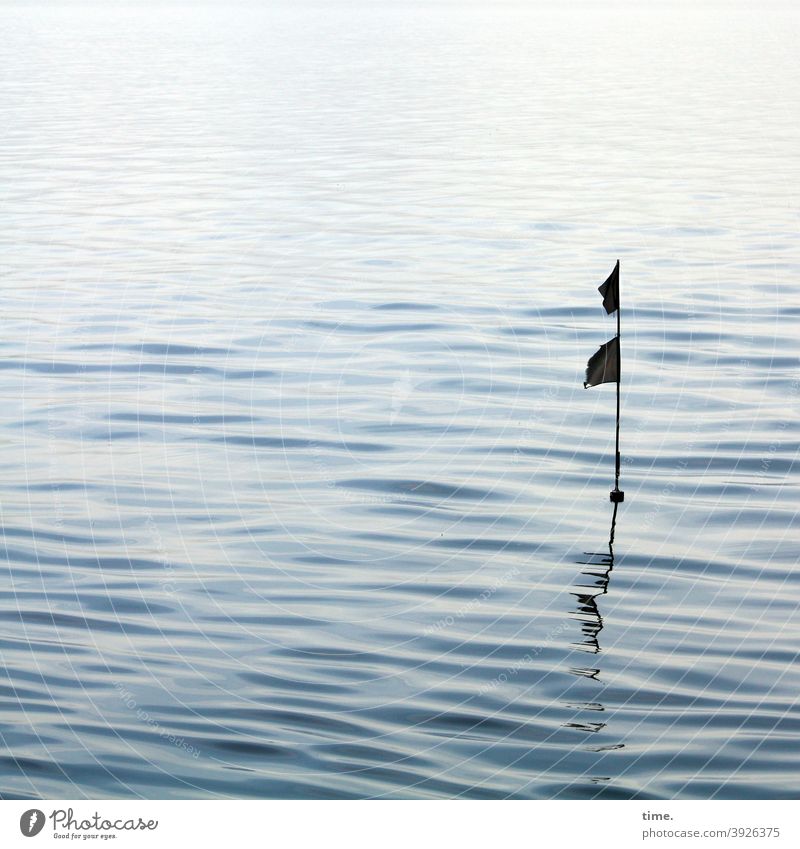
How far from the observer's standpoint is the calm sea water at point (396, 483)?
29.3ft

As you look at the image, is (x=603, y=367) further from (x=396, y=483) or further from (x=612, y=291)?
(x=396, y=483)

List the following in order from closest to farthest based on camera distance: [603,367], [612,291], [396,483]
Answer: [612,291], [603,367], [396,483]

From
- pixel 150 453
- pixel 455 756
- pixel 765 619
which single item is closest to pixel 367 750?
pixel 455 756

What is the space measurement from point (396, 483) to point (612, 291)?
2.69 m

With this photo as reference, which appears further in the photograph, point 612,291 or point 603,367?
point 603,367

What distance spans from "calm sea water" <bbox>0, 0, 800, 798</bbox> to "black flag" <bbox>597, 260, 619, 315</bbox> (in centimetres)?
167

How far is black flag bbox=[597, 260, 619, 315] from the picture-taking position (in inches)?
452

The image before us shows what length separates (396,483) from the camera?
13.4 metres

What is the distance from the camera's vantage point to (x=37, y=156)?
34.8m

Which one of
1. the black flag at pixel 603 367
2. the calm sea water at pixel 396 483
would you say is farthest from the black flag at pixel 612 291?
the calm sea water at pixel 396 483

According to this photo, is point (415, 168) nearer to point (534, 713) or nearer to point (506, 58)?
point (534, 713)

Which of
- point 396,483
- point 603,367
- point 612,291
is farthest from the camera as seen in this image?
point 396,483

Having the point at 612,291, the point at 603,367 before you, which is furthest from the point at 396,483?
the point at 612,291

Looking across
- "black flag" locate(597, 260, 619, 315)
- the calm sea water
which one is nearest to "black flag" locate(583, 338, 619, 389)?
"black flag" locate(597, 260, 619, 315)
